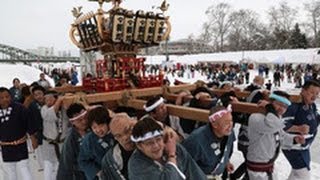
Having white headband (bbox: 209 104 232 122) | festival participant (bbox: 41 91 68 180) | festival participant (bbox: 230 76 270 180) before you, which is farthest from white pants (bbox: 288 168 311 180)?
festival participant (bbox: 41 91 68 180)

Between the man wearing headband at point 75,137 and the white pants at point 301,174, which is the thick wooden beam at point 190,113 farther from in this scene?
the white pants at point 301,174

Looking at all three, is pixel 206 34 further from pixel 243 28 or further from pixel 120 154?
pixel 120 154

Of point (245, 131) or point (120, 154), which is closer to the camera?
point (120, 154)

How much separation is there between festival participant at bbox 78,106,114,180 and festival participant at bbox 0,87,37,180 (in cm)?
153

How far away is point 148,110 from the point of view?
346cm

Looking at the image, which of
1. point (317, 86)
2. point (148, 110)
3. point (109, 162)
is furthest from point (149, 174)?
point (317, 86)

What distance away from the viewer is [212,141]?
2705 millimetres

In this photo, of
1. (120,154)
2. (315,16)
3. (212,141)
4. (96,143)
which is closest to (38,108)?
(96,143)

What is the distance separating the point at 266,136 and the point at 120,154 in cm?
166

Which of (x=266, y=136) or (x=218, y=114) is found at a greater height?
(x=218, y=114)

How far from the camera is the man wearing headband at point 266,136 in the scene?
3387 mm

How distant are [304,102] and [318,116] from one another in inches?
14.1

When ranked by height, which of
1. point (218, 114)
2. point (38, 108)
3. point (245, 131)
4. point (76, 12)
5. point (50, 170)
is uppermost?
point (76, 12)

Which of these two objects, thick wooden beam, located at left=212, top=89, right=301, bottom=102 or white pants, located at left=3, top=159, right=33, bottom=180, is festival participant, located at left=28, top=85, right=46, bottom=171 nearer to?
white pants, located at left=3, top=159, right=33, bottom=180
